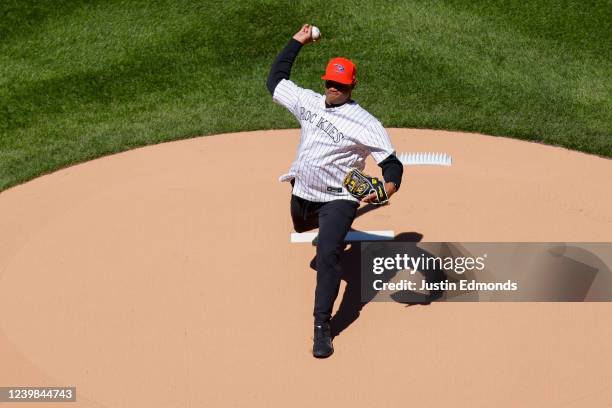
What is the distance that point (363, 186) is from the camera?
21.9 ft

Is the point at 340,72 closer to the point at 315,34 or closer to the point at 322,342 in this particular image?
the point at 315,34

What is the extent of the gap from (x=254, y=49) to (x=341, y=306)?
738cm

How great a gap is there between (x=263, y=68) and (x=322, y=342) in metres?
7.48

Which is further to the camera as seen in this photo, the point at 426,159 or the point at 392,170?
the point at 426,159

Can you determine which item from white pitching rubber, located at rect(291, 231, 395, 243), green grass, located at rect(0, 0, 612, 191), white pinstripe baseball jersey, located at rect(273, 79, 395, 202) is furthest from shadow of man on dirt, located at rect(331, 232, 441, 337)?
green grass, located at rect(0, 0, 612, 191)

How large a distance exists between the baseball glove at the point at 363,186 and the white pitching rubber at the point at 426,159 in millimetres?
3374

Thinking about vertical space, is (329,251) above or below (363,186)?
below

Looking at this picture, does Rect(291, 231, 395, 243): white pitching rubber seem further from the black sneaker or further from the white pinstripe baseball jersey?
the black sneaker

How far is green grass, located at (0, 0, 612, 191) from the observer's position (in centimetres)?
1154

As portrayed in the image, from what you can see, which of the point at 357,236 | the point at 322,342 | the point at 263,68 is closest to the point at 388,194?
the point at 322,342

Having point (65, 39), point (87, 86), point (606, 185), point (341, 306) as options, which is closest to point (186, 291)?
point (341, 306)

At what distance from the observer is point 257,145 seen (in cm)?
1084

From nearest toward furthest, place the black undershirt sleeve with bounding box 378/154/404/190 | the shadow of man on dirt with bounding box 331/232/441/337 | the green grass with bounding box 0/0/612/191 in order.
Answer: the black undershirt sleeve with bounding box 378/154/404/190 → the shadow of man on dirt with bounding box 331/232/441/337 → the green grass with bounding box 0/0/612/191

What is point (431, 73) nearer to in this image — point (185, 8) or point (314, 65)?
point (314, 65)
